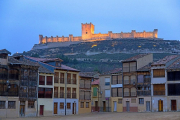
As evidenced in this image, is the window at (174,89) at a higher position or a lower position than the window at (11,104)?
higher

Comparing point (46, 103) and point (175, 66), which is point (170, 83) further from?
point (46, 103)

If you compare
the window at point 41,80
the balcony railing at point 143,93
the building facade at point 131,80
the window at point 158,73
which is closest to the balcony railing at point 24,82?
the window at point 41,80

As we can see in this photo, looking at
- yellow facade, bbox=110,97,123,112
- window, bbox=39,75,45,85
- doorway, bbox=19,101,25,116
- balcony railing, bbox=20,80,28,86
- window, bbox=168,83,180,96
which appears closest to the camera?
doorway, bbox=19,101,25,116

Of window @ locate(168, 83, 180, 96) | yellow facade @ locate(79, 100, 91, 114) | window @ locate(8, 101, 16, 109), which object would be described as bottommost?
yellow facade @ locate(79, 100, 91, 114)

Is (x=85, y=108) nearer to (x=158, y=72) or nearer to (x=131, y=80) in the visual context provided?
(x=131, y=80)

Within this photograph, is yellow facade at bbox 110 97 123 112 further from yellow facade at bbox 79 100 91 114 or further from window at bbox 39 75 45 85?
window at bbox 39 75 45 85

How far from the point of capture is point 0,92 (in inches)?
2083

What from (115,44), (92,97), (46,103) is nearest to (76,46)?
(115,44)

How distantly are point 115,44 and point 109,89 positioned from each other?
11245 cm

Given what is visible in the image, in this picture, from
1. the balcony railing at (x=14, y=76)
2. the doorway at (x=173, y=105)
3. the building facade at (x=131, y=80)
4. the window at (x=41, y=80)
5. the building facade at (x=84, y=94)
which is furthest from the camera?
the building facade at (x=84, y=94)

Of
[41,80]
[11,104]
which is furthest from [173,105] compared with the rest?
[11,104]

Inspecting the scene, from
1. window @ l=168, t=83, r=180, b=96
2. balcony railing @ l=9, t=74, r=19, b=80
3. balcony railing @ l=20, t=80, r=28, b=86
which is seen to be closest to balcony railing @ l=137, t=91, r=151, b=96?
window @ l=168, t=83, r=180, b=96

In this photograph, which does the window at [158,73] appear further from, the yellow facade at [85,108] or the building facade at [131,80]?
the yellow facade at [85,108]

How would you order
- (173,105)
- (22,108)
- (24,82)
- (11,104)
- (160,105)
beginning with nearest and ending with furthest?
(11,104), (22,108), (24,82), (173,105), (160,105)
